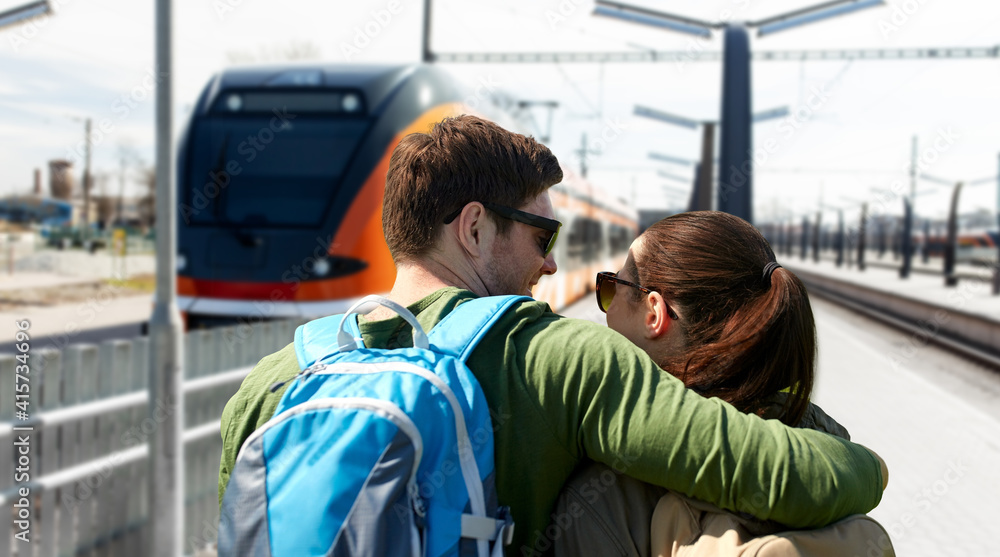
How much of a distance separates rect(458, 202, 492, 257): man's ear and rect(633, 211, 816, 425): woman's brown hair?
34 cm

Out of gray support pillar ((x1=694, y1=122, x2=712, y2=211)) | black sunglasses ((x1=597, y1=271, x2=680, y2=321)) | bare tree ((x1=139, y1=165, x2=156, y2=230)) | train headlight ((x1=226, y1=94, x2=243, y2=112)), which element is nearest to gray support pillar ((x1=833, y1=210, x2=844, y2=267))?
gray support pillar ((x1=694, y1=122, x2=712, y2=211))

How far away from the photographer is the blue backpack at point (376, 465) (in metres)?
1.18

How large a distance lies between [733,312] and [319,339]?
79 centimetres

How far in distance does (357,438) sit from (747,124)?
781 centimetres

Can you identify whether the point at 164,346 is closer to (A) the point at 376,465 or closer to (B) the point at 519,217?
(B) the point at 519,217

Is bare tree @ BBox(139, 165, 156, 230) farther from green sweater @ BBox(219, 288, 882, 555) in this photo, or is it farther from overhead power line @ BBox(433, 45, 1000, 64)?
green sweater @ BBox(219, 288, 882, 555)

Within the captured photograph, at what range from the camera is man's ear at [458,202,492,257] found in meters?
1.53

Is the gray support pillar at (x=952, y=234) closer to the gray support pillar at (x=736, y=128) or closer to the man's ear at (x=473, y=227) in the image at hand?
the gray support pillar at (x=736, y=128)


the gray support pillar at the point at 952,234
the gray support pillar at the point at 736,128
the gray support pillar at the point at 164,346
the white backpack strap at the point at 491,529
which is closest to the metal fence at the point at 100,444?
the gray support pillar at the point at 164,346

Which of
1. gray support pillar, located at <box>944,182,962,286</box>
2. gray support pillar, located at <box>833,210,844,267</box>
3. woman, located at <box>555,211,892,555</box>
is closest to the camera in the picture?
woman, located at <box>555,211,892,555</box>

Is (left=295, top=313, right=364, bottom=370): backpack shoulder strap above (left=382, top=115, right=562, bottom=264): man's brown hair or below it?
below

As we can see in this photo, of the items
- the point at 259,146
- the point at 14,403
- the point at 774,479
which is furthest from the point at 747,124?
the point at 774,479

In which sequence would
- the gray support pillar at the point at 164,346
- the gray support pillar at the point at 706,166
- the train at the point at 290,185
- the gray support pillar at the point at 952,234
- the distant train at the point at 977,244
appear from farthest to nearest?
the distant train at the point at 977,244 < the gray support pillar at the point at 952,234 < the gray support pillar at the point at 706,166 < the train at the point at 290,185 < the gray support pillar at the point at 164,346

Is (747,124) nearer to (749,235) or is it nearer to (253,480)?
(749,235)
